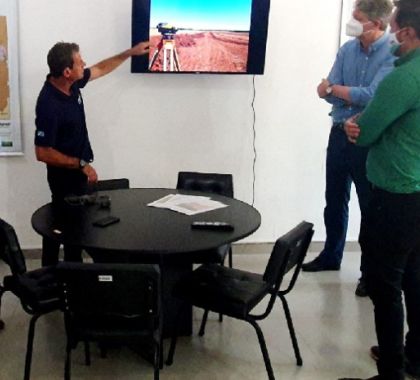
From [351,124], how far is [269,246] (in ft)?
6.89

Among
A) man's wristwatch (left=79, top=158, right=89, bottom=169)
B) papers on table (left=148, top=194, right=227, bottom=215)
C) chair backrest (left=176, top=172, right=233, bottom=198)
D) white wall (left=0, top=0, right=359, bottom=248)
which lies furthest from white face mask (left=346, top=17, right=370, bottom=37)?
man's wristwatch (left=79, top=158, right=89, bottom=169)

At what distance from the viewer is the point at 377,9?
3.49 m

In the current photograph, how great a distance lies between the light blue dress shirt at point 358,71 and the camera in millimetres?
3588

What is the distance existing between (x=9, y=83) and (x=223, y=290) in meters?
2.30

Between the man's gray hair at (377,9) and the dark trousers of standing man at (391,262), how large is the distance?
1558 millimetres

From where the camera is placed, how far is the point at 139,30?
12.9 feet

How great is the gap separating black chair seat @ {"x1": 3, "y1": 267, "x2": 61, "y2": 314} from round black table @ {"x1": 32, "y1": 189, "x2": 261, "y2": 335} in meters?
0.24

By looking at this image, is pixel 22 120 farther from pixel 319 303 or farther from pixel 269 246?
pixel 319 303

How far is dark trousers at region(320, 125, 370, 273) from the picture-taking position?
3.79 metres

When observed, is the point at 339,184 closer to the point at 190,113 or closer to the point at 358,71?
the point at 358,71

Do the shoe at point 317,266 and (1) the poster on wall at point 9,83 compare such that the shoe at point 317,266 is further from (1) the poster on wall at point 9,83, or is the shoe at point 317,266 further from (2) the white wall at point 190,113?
(1) the poster on wall at point 9,83

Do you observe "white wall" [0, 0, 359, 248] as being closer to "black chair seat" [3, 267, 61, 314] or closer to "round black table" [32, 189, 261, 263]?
"round black table" [32, 189, 261, 263]

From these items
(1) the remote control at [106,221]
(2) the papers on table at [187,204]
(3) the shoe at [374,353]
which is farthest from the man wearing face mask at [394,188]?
(1) the remote control at [106,221]

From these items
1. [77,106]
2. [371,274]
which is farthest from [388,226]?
[77,106]
